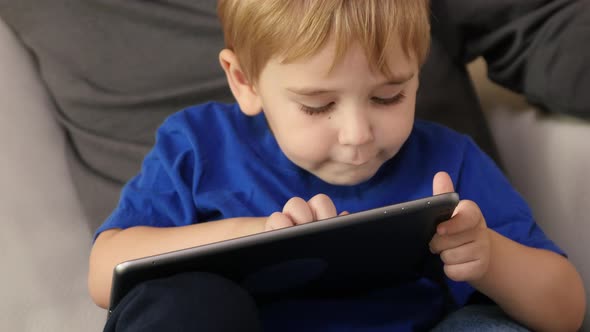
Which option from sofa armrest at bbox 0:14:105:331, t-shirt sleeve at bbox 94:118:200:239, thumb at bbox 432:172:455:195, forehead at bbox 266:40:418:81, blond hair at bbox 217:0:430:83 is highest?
blond hair at bbox 217:0:430:83

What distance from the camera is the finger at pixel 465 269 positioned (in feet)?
2.34

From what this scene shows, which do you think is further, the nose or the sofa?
the sofa

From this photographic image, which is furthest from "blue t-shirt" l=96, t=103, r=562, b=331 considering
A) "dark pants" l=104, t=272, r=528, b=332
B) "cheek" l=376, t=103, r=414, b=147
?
"dark pants" l=104, t=272, r=528, b=332

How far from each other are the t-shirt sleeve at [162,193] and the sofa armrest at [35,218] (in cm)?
15

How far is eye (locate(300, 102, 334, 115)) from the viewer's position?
73 centimetres

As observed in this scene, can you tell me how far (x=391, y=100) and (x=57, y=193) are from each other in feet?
1.94

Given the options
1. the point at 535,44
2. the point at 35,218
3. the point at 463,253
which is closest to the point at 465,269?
the point at 463,253

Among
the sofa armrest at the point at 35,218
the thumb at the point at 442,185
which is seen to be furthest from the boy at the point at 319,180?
the sofa armrest at the point at 35,218

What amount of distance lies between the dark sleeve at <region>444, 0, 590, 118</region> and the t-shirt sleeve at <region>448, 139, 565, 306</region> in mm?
184

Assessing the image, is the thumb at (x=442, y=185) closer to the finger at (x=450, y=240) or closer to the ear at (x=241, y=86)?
the finger at (x=450, y=240)

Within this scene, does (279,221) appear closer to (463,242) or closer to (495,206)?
(463,242)

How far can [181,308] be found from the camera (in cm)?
59

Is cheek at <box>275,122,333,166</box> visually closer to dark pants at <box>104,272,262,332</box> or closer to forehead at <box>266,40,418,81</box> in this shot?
forehead at <box>266,40,418,81</box>

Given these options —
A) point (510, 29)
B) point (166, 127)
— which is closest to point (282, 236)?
point (166, 127)
